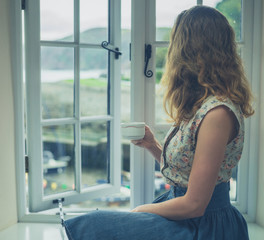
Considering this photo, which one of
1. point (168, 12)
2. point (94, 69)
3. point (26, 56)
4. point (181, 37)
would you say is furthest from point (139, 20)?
point (181, 37)

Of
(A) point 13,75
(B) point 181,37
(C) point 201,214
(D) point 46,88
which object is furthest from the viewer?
(D) point 46,88

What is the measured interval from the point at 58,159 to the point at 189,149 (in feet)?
4.00

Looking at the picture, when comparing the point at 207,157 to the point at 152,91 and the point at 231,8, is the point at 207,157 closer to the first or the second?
the point at 152,91

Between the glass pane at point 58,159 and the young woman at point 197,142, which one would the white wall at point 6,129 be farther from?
the young woman at point 197,142

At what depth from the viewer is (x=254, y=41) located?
203 cm

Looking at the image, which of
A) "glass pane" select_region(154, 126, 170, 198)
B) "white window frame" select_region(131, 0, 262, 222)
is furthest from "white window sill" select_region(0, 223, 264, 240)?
"glass pane" select_region(154, 126, 170, 198)

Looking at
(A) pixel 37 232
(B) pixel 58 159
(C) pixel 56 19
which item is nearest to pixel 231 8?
(C) pixel 56 19

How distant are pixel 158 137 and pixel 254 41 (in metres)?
0.77

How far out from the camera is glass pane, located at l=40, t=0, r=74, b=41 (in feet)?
6.66

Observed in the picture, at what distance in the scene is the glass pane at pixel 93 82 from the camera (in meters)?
2.16

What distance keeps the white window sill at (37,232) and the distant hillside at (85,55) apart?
0.91 meters

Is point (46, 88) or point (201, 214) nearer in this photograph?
point (201, 214)

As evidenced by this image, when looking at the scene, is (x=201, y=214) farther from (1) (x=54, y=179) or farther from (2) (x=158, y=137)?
(1) (x=54, y=179)

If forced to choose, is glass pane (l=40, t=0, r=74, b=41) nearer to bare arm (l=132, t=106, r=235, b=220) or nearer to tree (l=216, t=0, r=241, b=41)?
tree (l=216, t=0, r=241, b=41)
